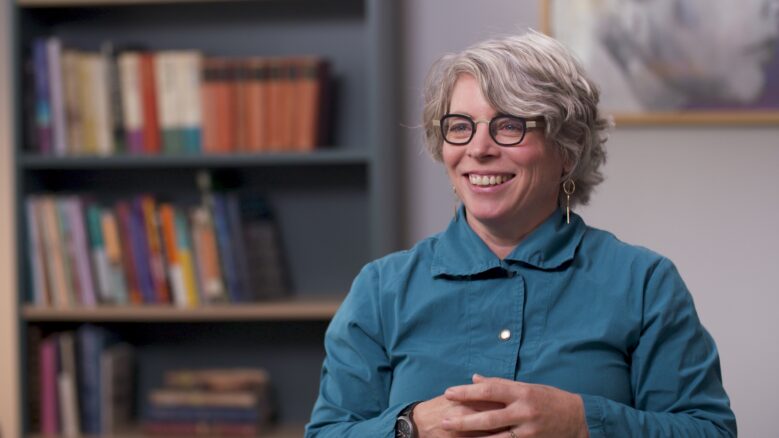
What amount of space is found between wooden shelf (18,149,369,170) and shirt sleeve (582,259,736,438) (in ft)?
4.55

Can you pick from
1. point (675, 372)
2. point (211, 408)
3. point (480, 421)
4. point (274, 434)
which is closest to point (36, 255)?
point (211, 408)

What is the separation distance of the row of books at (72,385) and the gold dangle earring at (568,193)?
67.1 inches

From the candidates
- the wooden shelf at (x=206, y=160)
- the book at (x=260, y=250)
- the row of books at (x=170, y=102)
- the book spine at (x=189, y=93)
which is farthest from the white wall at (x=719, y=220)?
the book spine at (x=189, y=93)

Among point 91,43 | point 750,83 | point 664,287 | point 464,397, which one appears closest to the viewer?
point 464,397

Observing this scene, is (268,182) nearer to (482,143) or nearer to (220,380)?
(220,380)

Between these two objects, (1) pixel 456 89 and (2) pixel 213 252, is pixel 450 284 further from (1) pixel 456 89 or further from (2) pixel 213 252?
(2) pixel 213 252

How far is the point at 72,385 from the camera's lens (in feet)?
9.83

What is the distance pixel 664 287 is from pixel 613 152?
1.44 meters

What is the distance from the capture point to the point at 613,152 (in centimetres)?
294

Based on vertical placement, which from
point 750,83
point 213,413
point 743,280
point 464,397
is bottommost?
point 213,413

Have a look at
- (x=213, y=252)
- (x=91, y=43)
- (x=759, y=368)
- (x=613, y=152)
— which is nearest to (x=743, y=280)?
(x=759, y=368)

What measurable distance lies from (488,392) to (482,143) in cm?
35

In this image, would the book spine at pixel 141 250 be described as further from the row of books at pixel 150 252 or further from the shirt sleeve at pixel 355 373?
the shirt sleeve at pixel 355 373

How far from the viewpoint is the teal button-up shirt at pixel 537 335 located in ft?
4.97
